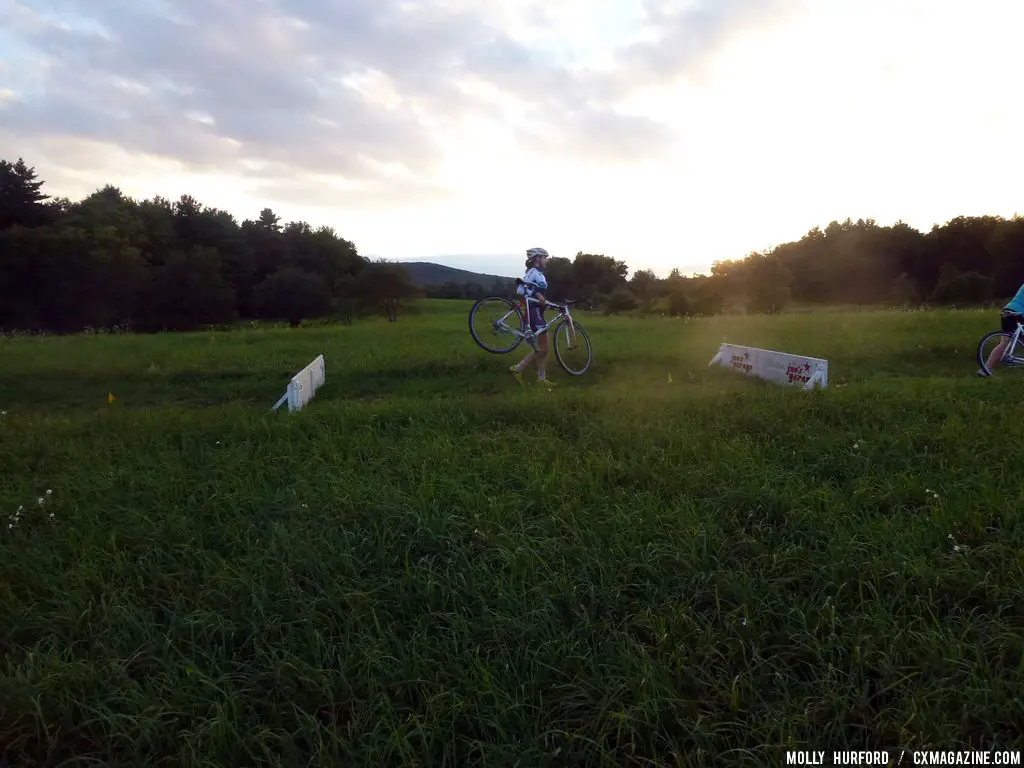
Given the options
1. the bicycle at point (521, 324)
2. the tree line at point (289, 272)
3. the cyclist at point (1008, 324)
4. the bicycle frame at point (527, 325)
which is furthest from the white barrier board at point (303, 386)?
the tree line at point (289, 272)

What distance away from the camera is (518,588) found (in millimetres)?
2990

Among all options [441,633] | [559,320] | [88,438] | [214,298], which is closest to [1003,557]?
[441,633]

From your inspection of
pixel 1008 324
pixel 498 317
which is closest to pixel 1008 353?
pixel 1008 324

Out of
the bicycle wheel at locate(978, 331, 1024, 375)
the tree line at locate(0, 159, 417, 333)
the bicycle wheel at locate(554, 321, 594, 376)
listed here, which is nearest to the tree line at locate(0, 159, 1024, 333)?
the tree line at locate(0, 159, 417, 333)

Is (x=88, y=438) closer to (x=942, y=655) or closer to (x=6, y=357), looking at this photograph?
(x=942, y=655)

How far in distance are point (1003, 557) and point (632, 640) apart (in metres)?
1.93

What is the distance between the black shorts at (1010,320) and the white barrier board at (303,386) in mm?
9367

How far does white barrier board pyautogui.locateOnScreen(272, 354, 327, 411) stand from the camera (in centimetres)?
707

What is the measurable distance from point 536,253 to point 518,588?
6064mm

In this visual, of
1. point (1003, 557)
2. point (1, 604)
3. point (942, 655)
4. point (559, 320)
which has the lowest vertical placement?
point (1, 604)

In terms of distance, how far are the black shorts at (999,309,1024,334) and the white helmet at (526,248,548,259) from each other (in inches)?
249

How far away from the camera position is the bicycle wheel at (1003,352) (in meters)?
8.20

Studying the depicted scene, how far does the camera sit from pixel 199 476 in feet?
15.2

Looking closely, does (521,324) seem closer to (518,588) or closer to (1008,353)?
(518,588)
